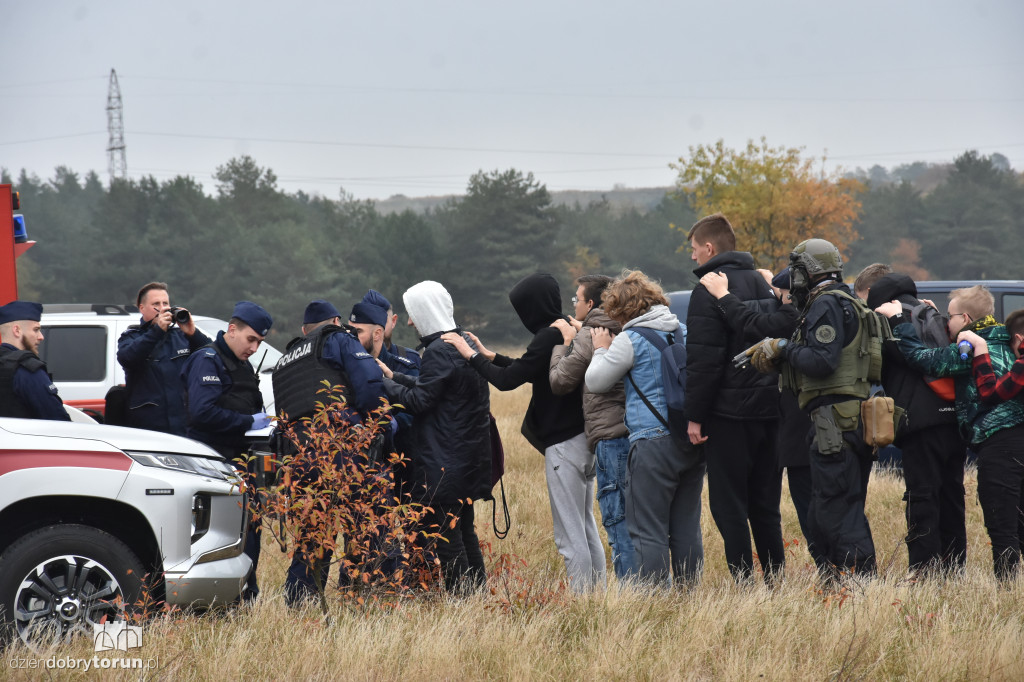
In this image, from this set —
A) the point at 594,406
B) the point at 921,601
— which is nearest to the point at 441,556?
the point at 594,406

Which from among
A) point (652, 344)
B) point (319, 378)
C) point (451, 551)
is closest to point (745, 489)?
point (652, 344)

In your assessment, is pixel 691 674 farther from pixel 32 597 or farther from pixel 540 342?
pixel 32 597

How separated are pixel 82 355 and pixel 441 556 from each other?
6.18 meters

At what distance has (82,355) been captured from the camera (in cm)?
995

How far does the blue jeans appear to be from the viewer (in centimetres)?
540

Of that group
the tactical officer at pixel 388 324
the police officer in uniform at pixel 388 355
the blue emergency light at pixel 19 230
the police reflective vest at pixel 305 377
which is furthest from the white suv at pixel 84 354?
the police reflective vest at pixel 305 377

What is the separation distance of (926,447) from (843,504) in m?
0.86

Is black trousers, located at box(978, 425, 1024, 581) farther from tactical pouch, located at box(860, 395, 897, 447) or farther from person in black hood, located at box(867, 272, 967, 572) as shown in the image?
tactical pouch, located at box(860, 395, 897, 447)

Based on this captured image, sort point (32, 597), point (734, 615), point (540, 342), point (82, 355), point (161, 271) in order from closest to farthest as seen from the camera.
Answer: point (32, 597) → point (734, 615) → point (540, 342) → point (82, 355) → point (161, 271)

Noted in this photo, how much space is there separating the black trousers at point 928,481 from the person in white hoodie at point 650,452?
1215 millimetres

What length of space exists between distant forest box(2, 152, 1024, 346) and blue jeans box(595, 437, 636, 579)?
42699 mm

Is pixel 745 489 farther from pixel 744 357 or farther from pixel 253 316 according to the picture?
pixel 253 316

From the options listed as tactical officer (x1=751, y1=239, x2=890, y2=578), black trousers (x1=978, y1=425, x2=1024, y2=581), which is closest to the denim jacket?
tactical officer (x1=751, y1=239, x2=890, y2=578)

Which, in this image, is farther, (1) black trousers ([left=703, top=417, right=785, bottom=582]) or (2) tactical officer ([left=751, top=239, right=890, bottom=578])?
(1) black trousers ([left=703, top=417, right=785, bottom=582])
